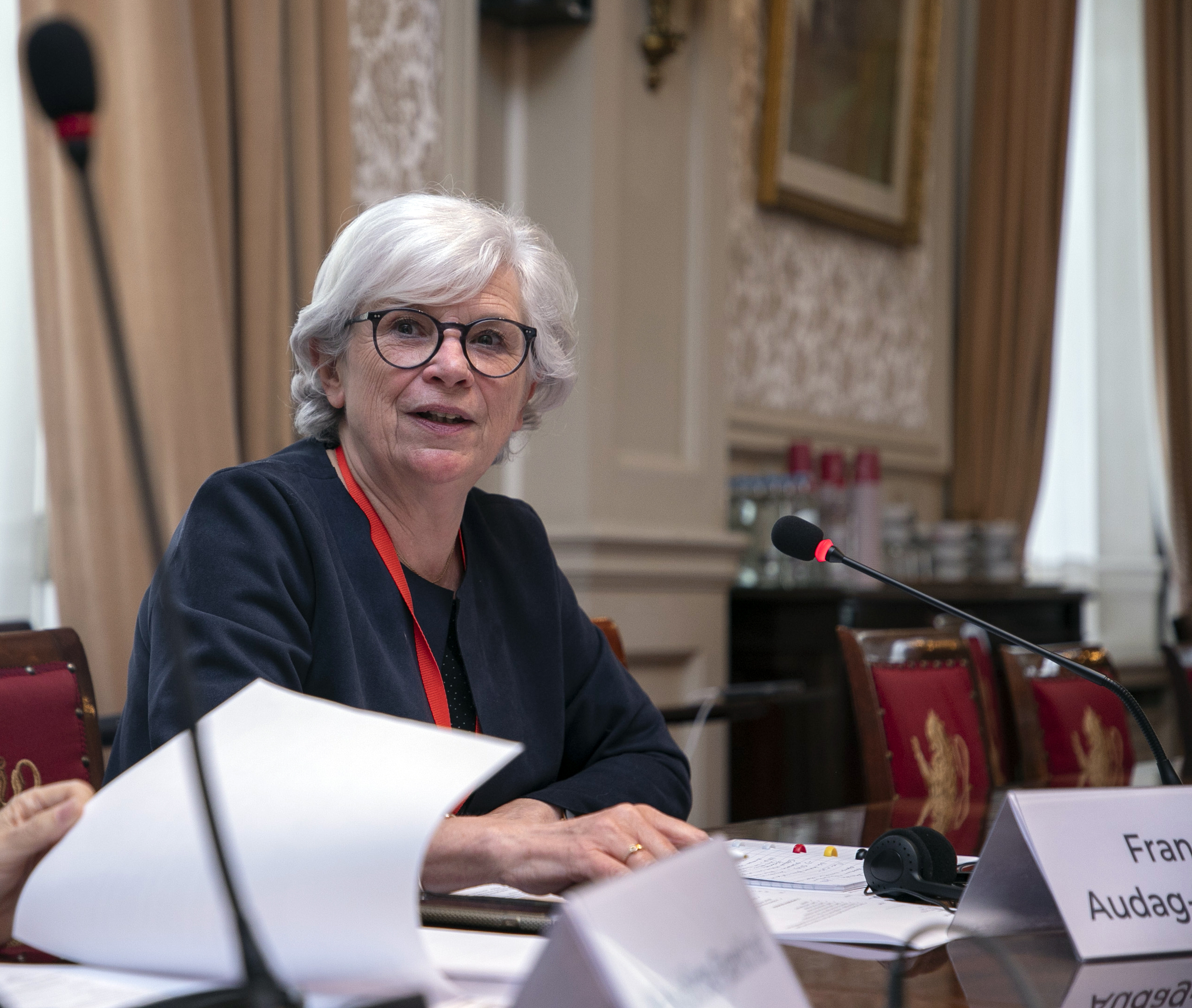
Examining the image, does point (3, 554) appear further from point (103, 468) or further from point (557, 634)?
point (557, 634)

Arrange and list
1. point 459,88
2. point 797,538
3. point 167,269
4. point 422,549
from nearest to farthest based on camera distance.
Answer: point 797,538 → point 422,549 → point 167,269 → point 459,88

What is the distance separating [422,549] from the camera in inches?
62.8

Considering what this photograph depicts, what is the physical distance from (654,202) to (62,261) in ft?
5.15

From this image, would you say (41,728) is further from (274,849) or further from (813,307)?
(813,307)

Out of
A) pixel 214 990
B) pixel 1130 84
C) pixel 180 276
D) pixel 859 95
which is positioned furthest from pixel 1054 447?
pixel 214 990

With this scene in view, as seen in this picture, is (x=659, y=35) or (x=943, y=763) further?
(x=659, y=35)

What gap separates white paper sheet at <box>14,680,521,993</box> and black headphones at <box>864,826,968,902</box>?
49cm

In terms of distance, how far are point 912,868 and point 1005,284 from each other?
397 cm

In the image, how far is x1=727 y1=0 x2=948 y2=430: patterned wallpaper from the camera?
3.95 m

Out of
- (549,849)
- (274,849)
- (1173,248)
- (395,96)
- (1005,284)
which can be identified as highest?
(395,96)

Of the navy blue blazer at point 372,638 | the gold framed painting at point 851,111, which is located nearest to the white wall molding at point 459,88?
the gold framed painting at point 851,111

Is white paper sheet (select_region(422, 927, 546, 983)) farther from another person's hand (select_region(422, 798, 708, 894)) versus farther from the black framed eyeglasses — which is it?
the black framed eyeglasses

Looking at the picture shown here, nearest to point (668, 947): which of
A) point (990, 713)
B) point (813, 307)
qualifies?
point (990, 713)

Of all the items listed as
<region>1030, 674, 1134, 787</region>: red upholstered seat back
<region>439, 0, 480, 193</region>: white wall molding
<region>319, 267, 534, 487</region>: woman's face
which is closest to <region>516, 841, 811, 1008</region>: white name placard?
<region>319, 267, 534, 487</region>: woman's face
